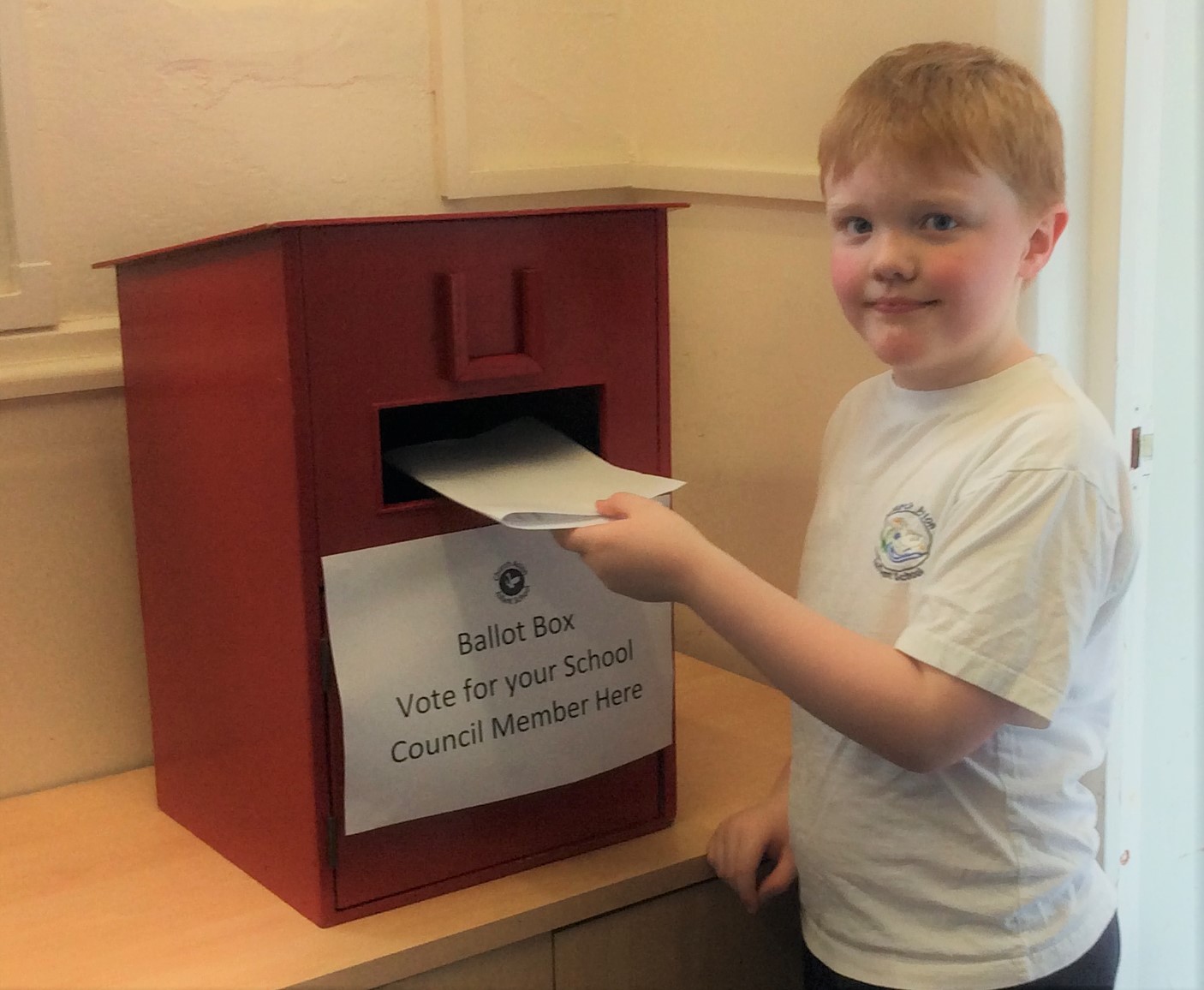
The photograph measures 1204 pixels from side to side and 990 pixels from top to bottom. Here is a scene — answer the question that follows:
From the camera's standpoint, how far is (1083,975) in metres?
0.91

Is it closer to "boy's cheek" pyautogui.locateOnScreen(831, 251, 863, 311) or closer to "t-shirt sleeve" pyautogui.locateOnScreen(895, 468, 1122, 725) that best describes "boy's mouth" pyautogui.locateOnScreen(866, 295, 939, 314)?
"boy's cheek" pyautogui.locateOnScreen(831, 251, 863, 311)

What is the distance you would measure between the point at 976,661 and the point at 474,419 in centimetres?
49

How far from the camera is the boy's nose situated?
0.87 m

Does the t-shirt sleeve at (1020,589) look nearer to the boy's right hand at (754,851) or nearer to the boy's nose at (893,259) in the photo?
the boy's nose at (893,259)

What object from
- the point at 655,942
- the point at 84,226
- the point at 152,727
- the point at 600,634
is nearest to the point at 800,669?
the point at 600,634

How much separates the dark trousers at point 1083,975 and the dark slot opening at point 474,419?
424 mm

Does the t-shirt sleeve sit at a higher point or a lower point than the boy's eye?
lower

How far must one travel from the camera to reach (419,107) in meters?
1.40

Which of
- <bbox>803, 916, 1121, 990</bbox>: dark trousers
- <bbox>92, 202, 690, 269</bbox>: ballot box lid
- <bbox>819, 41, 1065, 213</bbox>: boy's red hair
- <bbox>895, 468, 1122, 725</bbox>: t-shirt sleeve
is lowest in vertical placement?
<bbox>803, 916, 1121, 990</bbox>: dark trousers

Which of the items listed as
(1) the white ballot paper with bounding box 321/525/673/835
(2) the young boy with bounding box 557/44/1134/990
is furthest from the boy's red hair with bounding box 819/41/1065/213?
(1) the white ballot paper with bounding box 321/525/673/835

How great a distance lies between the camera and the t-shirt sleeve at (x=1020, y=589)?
0.81m

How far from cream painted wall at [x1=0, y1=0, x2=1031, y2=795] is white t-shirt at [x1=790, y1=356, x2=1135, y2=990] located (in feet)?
1.13

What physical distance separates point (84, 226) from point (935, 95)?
76cm

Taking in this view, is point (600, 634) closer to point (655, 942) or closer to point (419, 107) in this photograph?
point (655, 942)
